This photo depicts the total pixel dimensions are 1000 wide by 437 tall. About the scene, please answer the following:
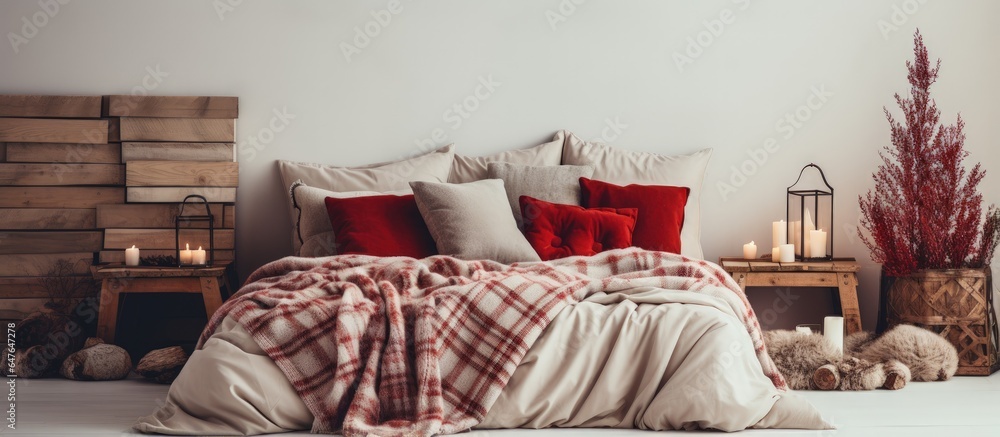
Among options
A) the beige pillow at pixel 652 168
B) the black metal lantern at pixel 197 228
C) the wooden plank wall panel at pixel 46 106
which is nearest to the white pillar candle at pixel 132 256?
the black metal lantern at pixel 197 228

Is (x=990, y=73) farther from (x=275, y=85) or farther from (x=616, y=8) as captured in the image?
(x=275, y=85)

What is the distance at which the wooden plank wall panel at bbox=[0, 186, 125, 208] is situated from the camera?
4.21m

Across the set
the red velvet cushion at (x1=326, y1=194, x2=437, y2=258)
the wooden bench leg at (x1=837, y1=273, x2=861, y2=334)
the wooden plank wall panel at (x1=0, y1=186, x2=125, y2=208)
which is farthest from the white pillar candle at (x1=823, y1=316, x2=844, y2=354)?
the wooden plank wall panel at (x1=0, y1=186, x2=125, y2=208)

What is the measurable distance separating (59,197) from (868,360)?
3783 millimetres

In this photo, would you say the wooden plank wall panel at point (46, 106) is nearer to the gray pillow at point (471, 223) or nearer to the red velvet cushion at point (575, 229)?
the gray pillow at point (471, 223)

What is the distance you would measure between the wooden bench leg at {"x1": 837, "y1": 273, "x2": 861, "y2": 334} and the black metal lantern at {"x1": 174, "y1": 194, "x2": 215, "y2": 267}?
2.88 m

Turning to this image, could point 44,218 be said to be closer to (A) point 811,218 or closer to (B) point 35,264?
(B) point 35,264

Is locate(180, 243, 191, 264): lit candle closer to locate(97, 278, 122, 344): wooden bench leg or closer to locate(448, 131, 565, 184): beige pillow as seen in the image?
locate(97, 278, 122, 344): wooden bench leg

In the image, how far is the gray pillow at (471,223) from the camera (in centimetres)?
355

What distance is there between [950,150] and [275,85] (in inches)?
125

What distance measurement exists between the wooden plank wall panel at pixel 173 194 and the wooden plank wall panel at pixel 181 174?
0.07 feet

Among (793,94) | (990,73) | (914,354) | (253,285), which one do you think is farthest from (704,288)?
(990,73)

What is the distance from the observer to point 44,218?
4211 mm

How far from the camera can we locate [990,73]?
Answer: 427 cm
